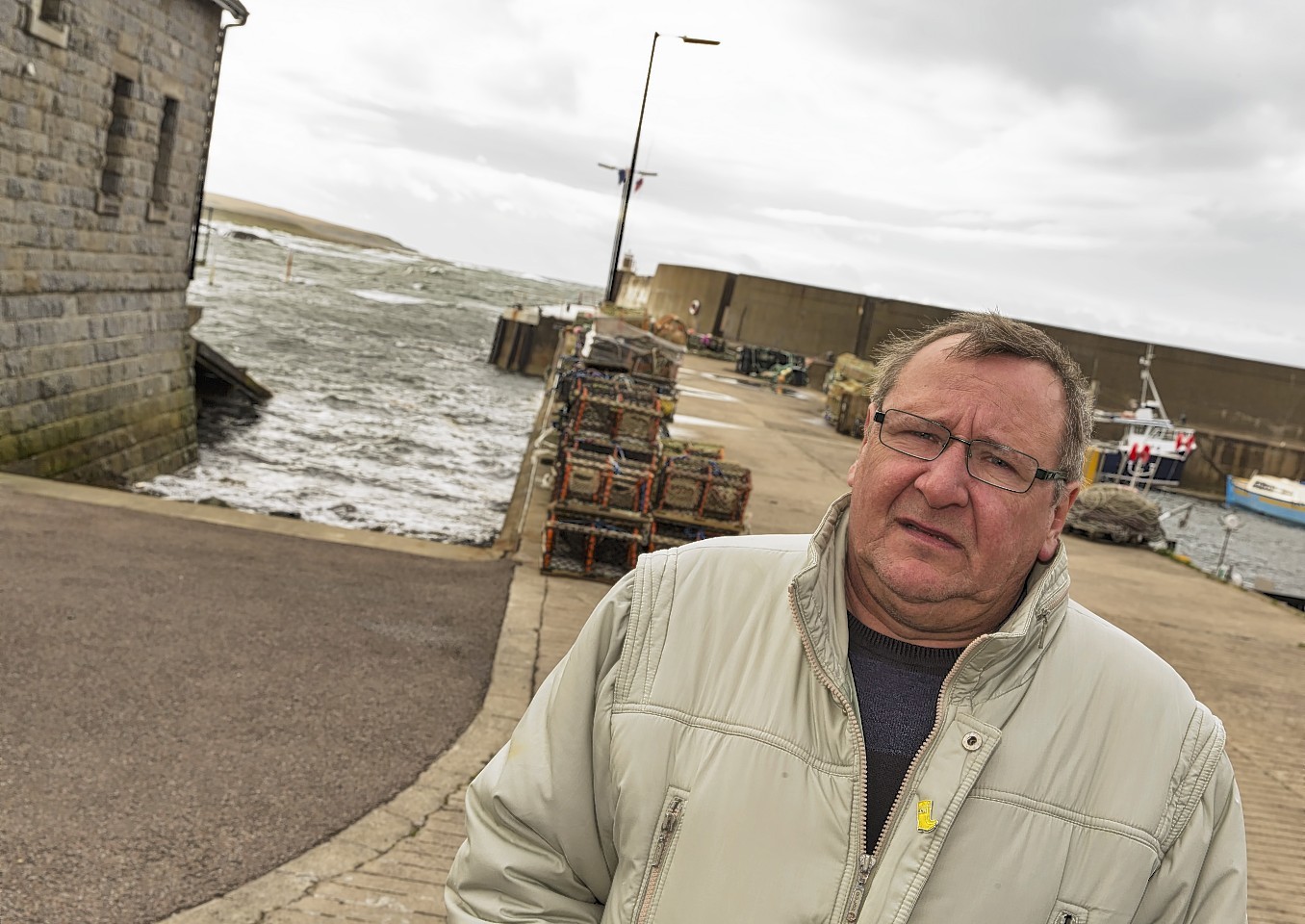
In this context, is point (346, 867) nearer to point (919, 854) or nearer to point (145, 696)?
point (145, 696)

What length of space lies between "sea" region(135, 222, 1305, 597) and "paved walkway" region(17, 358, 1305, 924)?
381 centimetres

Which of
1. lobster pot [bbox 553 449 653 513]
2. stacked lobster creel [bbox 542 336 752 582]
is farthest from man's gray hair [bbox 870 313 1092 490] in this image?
lobster pot [bbox 553 449 653 513]

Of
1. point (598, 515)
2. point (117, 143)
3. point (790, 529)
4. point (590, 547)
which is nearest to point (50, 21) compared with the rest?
point (117, 143)

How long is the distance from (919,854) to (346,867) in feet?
11.3

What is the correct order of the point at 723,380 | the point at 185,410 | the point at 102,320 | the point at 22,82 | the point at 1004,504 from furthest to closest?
the point at 723,380
the point at 185,410
the point at 102,320
the point at 22,82
the point at 1004,504

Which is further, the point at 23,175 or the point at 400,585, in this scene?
the point at 23,175

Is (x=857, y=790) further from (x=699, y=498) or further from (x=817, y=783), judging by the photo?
(x=699, y=498)

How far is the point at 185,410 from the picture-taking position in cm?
1883

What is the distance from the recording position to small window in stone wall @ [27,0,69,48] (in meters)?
12.1

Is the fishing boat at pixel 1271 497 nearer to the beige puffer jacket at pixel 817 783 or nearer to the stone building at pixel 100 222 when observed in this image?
the stone building at pixel 100 222

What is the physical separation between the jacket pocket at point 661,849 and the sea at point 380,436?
14.2 meters

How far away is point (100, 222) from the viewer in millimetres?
14656

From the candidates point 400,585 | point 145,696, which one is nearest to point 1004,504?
point 145,696

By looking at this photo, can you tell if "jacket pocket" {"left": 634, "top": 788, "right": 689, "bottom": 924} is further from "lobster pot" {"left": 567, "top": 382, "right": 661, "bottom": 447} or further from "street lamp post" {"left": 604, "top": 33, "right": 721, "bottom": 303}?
"street lamp post" {"left": 604, "top": 33, "right": 721, "bottom": 303}
